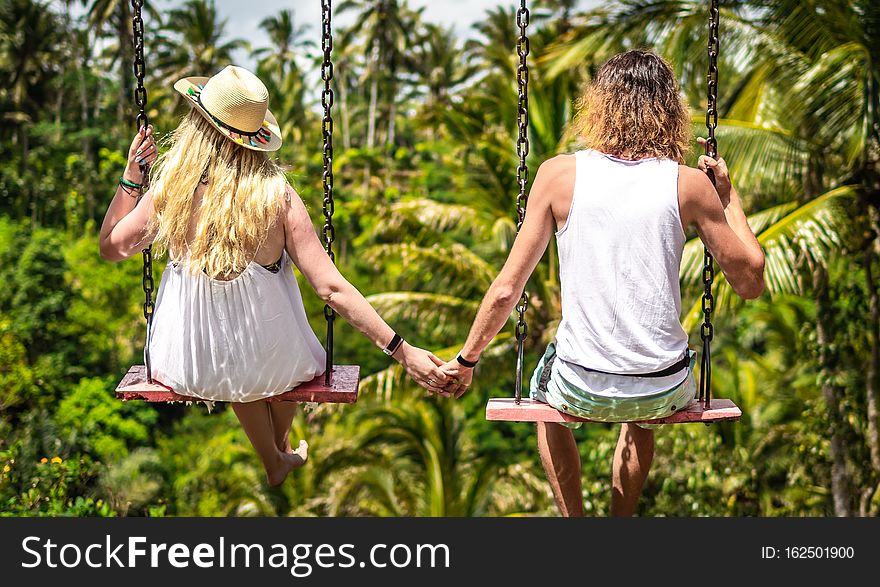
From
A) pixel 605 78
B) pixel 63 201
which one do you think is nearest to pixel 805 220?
pixel 605 78

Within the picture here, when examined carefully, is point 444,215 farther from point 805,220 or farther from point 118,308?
point 118,308

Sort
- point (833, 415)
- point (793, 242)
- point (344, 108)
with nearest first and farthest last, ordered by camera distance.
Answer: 1. point (793, 242)
2. point (833, 415)
3. point (344, 108)

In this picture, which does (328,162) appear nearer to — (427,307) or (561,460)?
(561,460)

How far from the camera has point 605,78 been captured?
303 centimetres

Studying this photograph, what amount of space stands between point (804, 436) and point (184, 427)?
47.6 feet

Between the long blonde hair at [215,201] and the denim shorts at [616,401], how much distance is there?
1022 mm

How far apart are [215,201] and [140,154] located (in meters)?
0.39

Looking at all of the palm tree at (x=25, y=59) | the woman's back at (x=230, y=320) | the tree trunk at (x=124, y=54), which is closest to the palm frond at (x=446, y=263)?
→ the woman's back at (x=230, y=320)

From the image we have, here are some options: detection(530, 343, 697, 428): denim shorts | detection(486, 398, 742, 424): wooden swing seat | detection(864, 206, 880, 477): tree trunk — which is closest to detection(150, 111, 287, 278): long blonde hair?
detection(486, 398, 742, 424): wooden swing seat

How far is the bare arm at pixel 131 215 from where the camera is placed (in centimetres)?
313

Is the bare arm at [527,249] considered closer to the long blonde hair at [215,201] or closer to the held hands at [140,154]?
the long blonde hair at [215,201]

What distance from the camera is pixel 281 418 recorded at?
3508 mm

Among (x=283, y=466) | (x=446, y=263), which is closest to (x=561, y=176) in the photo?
(x=283, y=466)

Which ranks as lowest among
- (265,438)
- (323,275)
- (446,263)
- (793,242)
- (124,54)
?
(265,438)
